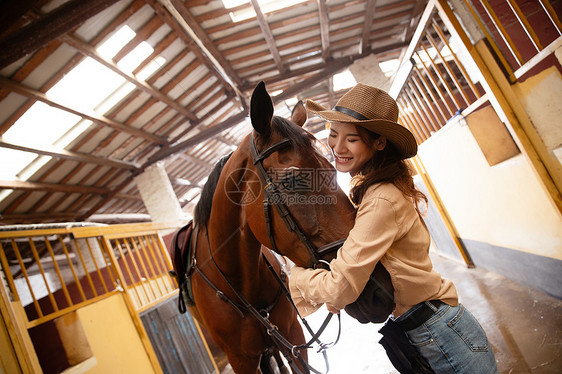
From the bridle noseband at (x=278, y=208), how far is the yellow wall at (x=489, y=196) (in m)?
2.30

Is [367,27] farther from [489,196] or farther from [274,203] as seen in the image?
[274,203]

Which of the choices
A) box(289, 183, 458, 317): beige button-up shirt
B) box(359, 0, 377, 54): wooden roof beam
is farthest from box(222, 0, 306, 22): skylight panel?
box(289, 183, 458, 317): beige button-up shirt

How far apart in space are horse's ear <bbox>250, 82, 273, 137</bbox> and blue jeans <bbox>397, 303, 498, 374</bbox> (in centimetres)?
102

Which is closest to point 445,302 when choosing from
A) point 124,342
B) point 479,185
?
point 479,185

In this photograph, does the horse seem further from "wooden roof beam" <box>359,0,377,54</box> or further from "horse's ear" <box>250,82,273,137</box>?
"wooden roof beam" <box>359,0,377,54</box>

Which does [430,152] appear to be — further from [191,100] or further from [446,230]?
[191,100]

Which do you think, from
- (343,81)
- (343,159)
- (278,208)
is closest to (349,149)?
(343,159)

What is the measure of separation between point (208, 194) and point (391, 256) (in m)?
1.25

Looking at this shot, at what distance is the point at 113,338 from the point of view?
2957 mm

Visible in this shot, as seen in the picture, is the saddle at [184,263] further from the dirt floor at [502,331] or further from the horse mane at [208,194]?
the dirt floor at [502,331]

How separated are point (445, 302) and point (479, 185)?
2755 millimetres

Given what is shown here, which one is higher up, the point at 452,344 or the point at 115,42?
the point at 115,42

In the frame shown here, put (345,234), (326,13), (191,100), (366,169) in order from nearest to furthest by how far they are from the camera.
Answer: (345,234), (366,169), (326,13), (191,100)

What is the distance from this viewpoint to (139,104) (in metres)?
6.52
